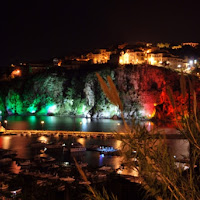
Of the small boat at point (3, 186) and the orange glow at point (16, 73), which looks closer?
the small boat at point (3, 186)

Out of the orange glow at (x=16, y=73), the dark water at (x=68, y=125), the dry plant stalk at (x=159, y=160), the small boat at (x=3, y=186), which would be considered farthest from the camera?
the orange glow at (x=16, y=73)

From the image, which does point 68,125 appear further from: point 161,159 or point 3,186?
point 161,159

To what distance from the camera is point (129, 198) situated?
9.92 m

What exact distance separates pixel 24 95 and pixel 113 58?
20.8 metres

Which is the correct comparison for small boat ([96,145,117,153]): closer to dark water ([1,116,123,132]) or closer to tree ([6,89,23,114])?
dark water ([1,116,123,132])

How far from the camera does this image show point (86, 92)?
188ft

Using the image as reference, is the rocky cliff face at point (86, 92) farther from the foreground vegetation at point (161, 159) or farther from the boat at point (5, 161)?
the foreground vegetation at point (161, 159)

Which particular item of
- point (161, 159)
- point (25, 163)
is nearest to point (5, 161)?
point (25, 163)

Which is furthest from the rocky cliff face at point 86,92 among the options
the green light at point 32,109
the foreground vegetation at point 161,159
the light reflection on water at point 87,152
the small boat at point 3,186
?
the foreground vegetation at point 161,159

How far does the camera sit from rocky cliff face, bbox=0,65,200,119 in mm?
51312

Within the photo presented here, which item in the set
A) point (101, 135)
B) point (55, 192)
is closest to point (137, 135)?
point (55, 192)

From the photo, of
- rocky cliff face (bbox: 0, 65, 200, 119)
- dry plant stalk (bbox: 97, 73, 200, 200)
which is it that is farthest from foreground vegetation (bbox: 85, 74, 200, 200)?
rocky cliff face (bbox: 0, 65, 200, 119)

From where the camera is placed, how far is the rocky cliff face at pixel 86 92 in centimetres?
5131

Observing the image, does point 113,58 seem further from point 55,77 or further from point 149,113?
point 149,113
